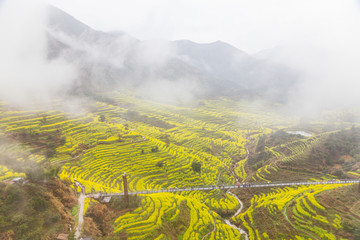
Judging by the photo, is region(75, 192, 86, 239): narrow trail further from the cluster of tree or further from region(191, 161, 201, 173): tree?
region(191, 161, 201, 173): tree

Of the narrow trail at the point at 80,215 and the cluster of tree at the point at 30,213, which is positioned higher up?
the cluster of tree at the point at 30,213

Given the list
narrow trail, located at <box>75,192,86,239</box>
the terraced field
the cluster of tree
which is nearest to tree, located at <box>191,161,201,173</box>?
the terraced field

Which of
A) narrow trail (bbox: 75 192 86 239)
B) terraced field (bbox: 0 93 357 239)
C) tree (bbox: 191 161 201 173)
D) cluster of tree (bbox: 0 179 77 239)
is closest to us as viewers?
cluster of tree (bbox: 0 179 77 239)

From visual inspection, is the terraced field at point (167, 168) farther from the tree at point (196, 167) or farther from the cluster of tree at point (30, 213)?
the cluster of tree at point (30, 213)

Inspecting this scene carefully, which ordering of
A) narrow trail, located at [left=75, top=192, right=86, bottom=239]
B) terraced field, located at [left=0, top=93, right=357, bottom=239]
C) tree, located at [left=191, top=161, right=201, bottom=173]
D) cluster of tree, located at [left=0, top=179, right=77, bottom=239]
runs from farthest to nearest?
tree, located at [left=191, top=161, right=201, bottom=173] → terraced field, located at [left=0, top=93, right=357, bottom=239] → narrow trail, located at [left=75, top=192, right=86, bottom=239] → cluster of tree, located at [left=0, top=179, right=77, bottom=239]

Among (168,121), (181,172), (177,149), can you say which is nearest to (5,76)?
(168,121)

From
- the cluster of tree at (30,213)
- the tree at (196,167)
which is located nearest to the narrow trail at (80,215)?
the cluster of tree at (30,213)

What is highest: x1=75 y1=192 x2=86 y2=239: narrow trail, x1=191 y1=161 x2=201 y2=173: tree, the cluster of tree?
the cluster of tree

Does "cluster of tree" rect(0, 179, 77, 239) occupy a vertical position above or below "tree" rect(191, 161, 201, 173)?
above

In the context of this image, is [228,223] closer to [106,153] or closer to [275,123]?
[106,153]
